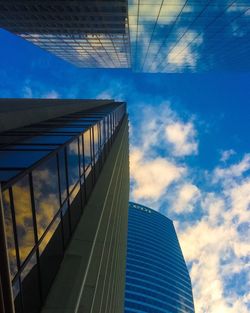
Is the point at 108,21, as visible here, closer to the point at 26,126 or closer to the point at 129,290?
the point at 26,126

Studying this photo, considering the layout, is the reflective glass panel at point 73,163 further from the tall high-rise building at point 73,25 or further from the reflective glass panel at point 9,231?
the tall high-rise building at point 73,25

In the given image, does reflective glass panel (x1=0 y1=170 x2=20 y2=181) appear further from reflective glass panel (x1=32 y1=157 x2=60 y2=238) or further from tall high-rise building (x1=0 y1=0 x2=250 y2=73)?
tall high-rise building (x1=0 y1=0 x2=250 y2=73)

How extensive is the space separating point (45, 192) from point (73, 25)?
6068 cm

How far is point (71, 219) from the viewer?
17047mm

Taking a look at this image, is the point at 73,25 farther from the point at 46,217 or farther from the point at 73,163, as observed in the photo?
the point at 46,217

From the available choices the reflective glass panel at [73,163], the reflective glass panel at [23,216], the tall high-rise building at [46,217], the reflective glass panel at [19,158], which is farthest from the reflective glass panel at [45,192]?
the reflective glass panel at [73,163]

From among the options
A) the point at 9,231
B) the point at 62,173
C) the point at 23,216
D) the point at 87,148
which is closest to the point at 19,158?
the point at 23,216

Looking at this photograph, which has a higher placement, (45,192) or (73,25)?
(73,25)

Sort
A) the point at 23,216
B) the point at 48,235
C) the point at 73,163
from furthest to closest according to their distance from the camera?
the point at 73,163, the point at 48,235, the point at 23,216

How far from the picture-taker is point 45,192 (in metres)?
12.5

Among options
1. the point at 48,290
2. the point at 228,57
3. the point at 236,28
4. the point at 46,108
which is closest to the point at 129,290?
the point at 228,57

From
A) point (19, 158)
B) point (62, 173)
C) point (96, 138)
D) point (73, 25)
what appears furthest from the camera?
point (73, 25)

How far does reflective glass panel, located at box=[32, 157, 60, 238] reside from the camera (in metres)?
11.7

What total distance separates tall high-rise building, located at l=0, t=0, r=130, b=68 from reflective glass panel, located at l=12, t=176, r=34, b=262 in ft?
150
